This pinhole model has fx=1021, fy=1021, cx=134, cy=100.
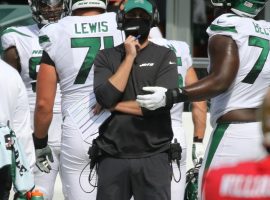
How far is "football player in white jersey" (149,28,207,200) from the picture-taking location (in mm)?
6465

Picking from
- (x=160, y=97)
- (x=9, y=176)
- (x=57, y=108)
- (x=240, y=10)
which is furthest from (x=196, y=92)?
(x=57, y=108)

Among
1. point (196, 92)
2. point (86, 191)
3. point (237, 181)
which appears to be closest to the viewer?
point (237, 181)

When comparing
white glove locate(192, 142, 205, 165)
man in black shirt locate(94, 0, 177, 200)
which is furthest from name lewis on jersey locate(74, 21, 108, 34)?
white glove locate(192, 142, 205, 165)

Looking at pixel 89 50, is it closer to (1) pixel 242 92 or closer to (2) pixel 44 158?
(2) pixel 44 158

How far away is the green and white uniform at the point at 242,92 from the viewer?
543cm

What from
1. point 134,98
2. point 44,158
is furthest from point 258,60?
point 44,158

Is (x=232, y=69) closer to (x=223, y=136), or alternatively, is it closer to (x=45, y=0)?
(x=223, y=136)

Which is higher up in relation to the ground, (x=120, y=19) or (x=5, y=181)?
(x=120, y=19)

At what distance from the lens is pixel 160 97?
5289 mm

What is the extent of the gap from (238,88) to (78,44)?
1.11 meters

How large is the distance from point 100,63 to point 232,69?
808mm

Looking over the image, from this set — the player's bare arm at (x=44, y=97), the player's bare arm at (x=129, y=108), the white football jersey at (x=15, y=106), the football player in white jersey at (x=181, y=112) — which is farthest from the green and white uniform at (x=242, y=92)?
the player's bare arm at (x=44, y=97)

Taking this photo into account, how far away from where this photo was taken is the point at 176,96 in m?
5.26

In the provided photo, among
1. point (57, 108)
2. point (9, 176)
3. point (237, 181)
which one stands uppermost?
point (237, 181)
